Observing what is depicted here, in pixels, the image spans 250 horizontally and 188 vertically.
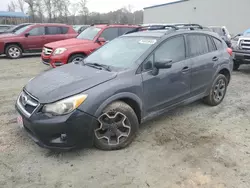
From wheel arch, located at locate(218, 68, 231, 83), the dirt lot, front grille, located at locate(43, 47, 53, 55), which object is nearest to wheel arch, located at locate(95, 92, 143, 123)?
the dirt lot

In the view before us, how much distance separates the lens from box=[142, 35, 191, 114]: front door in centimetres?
359

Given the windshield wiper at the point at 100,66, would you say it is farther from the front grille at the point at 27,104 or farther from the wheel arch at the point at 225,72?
the wheel arch at the point at 225,72

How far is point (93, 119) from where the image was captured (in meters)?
2.99

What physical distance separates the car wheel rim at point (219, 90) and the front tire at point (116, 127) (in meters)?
2.41

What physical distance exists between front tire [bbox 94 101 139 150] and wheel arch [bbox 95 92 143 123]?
0.25ft

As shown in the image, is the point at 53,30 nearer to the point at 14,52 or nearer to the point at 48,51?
the point at 14,52

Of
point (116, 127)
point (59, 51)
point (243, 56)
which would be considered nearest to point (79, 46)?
point (59, 51)

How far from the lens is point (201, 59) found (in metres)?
4.44

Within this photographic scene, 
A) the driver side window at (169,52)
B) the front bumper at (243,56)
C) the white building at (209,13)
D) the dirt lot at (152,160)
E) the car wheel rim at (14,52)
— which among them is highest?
→ the white building at (209,13)

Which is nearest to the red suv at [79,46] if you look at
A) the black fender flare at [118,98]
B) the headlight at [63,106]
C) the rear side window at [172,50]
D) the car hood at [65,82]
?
the car hood at [65,82]

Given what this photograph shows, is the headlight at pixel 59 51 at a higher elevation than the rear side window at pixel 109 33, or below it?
below

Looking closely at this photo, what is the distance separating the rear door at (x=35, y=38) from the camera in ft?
38.0

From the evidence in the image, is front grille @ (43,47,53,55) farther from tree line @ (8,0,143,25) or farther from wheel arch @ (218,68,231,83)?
tree line @ (8,0,143,25)

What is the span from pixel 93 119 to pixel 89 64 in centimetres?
129
